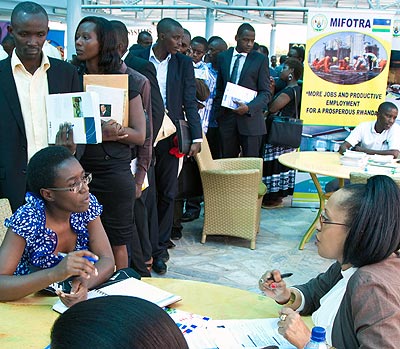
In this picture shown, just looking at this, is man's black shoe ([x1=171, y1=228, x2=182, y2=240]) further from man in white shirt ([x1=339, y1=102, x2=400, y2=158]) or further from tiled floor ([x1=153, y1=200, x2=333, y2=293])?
man in white shirt ([x1=339, y1=102, x2=400, y2=158])

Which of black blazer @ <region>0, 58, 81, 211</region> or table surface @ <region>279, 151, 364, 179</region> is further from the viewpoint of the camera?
table surface @ <region>279, 151, 364, 179</region>

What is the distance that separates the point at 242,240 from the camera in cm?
521

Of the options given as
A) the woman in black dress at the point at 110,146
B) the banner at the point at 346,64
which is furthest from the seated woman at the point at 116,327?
the banner at the point at 346,64

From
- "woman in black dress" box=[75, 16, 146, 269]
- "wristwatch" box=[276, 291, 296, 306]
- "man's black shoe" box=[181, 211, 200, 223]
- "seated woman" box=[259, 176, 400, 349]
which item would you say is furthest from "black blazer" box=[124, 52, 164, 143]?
"seated woman" box=[259, 176, 400, 349]

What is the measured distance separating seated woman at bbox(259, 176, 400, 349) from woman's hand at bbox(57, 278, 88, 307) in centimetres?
66

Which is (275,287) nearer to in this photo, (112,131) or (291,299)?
(291,299)

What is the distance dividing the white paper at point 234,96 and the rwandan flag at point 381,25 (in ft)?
5.14

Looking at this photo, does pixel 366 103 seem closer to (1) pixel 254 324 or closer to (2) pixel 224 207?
(2) pixel 224 207

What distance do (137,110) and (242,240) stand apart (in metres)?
2.47

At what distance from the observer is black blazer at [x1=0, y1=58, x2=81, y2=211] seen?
271 cm

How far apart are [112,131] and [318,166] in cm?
235

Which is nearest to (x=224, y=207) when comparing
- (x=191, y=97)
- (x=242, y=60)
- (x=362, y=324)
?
(x=191, y=97)

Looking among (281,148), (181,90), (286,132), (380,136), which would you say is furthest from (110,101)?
(281,148)

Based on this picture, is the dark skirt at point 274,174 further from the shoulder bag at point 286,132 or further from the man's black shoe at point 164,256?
the man's black shoe at point 164,256
